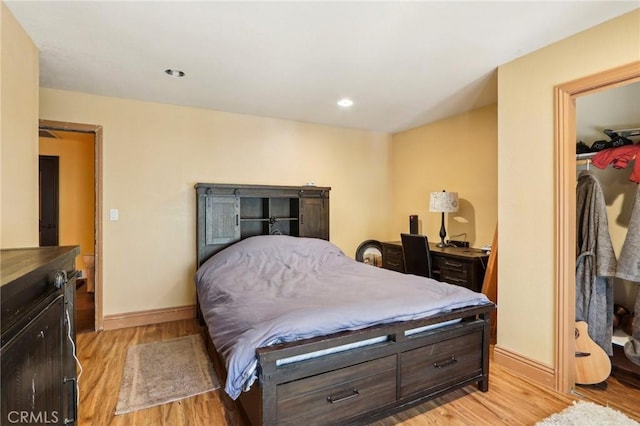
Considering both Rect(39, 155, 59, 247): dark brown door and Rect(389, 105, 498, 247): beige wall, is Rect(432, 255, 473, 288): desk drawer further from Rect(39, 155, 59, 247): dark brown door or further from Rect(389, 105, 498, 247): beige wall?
Rect(39, 155, 59, 247): dark brown door

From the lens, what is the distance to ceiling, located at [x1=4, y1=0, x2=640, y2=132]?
1.83 meters

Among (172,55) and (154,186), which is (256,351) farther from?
(154,186)

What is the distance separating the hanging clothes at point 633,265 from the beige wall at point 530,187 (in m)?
0.55

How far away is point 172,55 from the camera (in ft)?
7.79

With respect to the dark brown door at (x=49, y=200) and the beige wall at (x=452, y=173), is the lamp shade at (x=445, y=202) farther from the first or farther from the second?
→ the dark brown door at (x=49, y=200)

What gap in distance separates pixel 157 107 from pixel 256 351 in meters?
3.05

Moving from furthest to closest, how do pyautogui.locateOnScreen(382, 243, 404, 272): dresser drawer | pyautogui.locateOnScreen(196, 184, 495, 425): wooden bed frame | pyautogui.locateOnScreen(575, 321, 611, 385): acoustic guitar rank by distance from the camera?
pyautogui.locateOnScreen(382, 243, 404, 272): dresser drawer
pyautogui.locateOnScreen(575, 321, 611, 385): acoustic guitar
pyautogui.locateOnScreen(196, 184, 495, 425): wooden bed frame

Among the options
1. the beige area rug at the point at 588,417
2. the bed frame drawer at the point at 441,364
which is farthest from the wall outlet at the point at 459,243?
the beige area rug at the point at 588,417

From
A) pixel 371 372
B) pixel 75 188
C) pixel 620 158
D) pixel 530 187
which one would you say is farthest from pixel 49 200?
pixel 620 158

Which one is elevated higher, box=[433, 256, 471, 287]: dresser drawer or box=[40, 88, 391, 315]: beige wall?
box=[40, 88, 391, 315]: beige wall

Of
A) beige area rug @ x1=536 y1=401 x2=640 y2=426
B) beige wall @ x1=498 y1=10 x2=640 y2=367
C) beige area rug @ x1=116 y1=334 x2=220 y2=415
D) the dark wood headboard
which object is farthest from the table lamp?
beige area rug @ x1=116 y1=334 x2=220 y2=415

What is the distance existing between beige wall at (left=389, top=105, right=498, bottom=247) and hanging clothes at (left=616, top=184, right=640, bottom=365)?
1279 millimetres

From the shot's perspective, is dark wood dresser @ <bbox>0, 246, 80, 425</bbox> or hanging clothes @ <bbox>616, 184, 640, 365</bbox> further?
hanging clothes @ <bbox>616, 184, 640, 365</bbox>

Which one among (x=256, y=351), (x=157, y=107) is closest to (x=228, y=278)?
(x=256, y=351)
